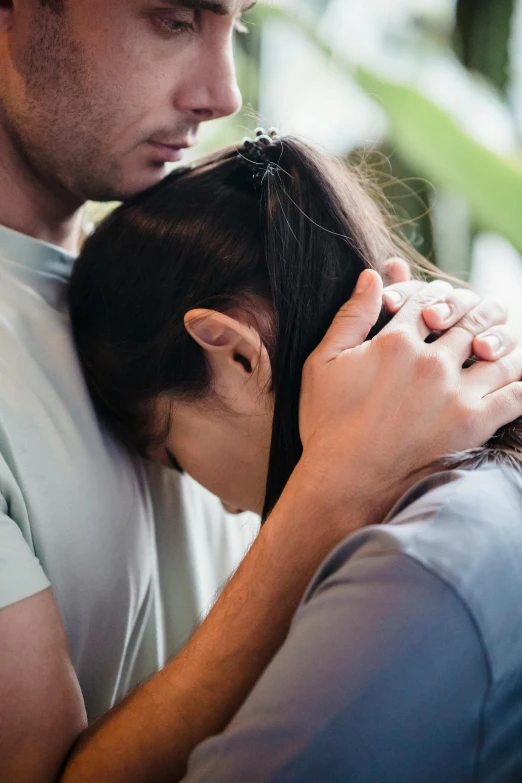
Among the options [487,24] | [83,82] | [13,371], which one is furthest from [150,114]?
[487,24]

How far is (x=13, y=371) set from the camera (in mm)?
964

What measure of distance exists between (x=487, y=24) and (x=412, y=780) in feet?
6.13

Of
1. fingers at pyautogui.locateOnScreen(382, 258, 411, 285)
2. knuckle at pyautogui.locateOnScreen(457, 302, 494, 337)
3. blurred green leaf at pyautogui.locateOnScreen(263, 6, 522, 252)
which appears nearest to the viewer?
knuckle at pyautogui.locateOnScreen(457, 302, 494, 337)

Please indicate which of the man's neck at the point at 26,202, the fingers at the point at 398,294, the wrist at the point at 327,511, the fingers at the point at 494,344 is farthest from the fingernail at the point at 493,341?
the man's neck at the point at 26,202

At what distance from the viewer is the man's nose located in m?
1.13

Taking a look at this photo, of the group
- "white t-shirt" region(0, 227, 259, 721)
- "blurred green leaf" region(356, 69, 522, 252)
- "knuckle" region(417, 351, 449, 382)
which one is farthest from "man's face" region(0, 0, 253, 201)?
"blurred green leaf" region(356, 69, 522, 252)

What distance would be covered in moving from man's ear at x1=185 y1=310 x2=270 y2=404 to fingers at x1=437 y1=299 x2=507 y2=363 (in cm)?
21

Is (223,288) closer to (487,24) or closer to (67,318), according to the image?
(67,318)

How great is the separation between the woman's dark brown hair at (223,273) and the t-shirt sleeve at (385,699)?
387 millimetres

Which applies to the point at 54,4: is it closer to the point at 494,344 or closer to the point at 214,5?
the point at 214,5

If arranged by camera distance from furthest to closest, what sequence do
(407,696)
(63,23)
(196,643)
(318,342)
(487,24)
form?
(487,24), (63,23), (318,342), (196,643), (407,696)

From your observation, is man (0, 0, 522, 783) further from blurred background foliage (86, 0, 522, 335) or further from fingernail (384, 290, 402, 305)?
blurred background foliage (86, 0, 522, 335)

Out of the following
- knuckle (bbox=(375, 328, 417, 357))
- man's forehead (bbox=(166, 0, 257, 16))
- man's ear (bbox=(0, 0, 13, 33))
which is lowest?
man's ear (bbox=(0, 0, 13, 33))

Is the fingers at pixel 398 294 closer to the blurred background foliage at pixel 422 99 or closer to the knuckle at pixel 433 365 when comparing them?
the knuckle at pixel 433 365
